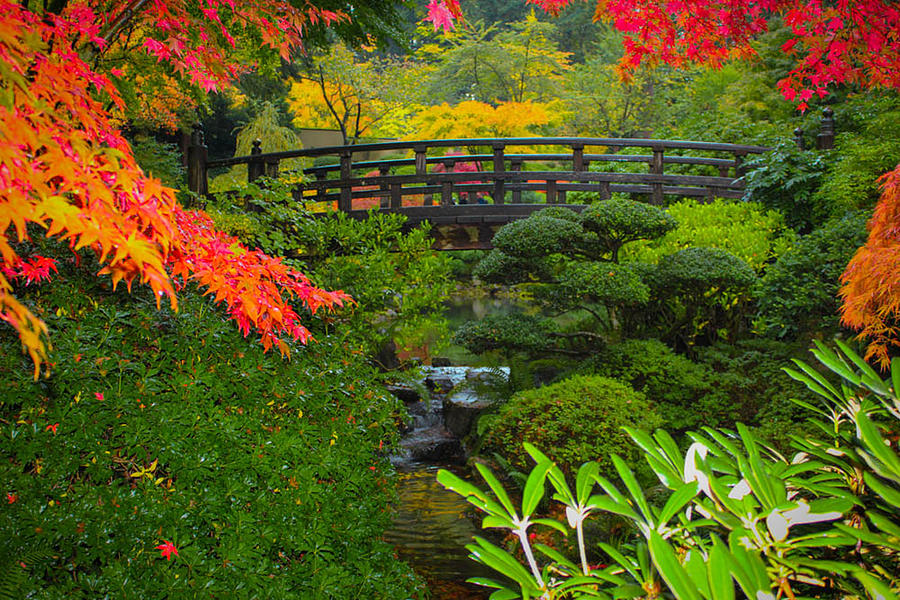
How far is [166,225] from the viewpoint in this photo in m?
1.79

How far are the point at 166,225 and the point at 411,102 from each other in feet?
57.5

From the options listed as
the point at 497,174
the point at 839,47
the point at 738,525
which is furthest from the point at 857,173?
the point at 738,525

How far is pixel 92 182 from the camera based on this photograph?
1474mm

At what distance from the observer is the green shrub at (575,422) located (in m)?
4.45

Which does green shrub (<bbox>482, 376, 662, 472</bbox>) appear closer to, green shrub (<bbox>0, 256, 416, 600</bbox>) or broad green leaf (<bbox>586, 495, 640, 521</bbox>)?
green shrub (<bbox>0, 256, 416, 600</bbox>)

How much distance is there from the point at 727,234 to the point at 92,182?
7885 mm

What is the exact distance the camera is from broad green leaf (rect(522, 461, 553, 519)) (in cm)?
93

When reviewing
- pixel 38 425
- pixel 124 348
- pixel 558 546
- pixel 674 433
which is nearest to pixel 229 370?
pixel 124 348

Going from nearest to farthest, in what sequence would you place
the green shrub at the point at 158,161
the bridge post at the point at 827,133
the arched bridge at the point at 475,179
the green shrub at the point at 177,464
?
the green shrub at the point at 177,464 → the arched bridge at the point at 475,179 → the bridge post at the point at 827,133 → the green shrub at the point at 158,161

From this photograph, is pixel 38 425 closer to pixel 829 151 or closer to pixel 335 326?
pixel 335 326

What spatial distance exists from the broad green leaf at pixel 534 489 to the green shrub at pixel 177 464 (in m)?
1.61

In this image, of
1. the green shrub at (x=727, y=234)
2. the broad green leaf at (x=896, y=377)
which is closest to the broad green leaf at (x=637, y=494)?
the broad green leaf at (x=896, y=377)

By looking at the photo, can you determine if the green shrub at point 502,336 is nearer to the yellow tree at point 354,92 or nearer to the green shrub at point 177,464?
the green shrub at point 177,464

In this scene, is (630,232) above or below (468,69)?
below
